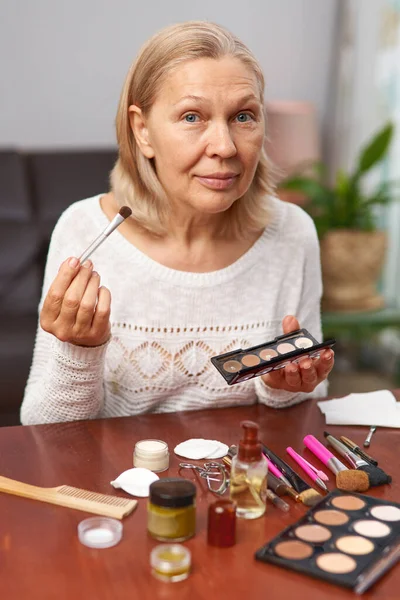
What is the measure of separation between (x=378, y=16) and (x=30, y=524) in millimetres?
2778

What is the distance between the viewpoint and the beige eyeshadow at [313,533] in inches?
32.3

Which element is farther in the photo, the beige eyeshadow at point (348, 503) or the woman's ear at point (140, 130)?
the woman's ear at point (140, 130)

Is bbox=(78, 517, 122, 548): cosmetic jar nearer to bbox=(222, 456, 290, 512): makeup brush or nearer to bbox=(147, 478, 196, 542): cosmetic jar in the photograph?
bbox=(147, 478, 196, 542): cosmetic jar

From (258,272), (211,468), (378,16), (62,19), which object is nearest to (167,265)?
(258,272)

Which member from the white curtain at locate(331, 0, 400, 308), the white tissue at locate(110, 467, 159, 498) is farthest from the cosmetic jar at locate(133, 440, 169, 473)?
the white curtain at locate(331, 0, 400, 308)

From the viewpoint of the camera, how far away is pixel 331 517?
0.86 m

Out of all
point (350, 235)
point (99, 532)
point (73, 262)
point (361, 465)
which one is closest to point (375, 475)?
point (361, 465)

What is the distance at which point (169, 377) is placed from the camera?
4.37 feet

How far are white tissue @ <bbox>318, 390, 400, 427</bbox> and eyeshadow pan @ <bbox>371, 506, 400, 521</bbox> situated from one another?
0.28 meters

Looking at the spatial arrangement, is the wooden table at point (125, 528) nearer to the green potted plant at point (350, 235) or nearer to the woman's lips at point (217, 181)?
the woman's lips at point (217, 181)

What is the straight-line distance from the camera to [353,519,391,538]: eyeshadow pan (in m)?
0.83

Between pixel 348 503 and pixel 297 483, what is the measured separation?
0.26ft

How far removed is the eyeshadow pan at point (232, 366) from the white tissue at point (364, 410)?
0.69ft

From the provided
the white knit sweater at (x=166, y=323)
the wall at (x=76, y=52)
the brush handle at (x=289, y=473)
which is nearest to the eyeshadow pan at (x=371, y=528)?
the brush handle at (x=289, y=473)
